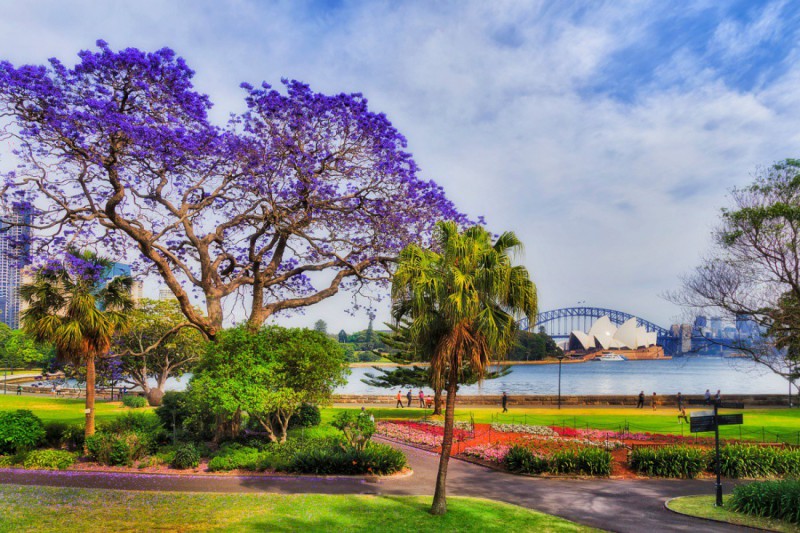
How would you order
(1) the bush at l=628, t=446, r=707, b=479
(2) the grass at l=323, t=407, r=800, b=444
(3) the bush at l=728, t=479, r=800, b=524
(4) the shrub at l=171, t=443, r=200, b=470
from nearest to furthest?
(3) the bush at l=728, t=479, r=800, b=524 → (4) the shrub at l=171, t=443, r=200, b=470 → (1) the bush at l=628, t=446, r=707, b=479 → (2) the grass at l=323, t=407, r=800, b=444

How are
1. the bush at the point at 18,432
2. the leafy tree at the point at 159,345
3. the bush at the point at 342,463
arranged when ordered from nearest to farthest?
the bush at the point at 342,463 → the bush at the point at 18,432 → the leafy tree at the point at 159,345

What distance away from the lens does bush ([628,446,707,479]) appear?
19.6m

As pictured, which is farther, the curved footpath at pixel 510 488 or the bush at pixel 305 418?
the bush at pixel 305 418

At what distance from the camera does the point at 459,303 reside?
12.9 m

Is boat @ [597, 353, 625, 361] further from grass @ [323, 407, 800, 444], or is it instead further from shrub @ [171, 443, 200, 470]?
shrub @ [171, 443, 200, 470]

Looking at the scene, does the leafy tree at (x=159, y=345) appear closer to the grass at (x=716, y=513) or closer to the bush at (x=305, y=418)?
the bush at (x=305, y=418)

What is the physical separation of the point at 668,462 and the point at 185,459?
1712 centimetres

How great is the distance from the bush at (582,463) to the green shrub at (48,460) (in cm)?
1672

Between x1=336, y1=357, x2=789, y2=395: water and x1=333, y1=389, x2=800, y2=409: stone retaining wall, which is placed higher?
x1=333, y1=389, x2=800, y2=409: stone retaining wall

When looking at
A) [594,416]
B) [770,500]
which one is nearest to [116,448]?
[770,500]

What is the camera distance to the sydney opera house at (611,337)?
504 ft

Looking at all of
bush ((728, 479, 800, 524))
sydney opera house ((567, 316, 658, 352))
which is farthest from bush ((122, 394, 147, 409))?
sydney opera house ((567, 316, 658, 352))

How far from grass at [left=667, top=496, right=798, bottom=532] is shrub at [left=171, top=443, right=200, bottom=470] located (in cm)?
1514

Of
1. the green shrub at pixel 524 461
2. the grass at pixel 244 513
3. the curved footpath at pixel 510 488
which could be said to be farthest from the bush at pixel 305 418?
the grass at pixel 244 513
